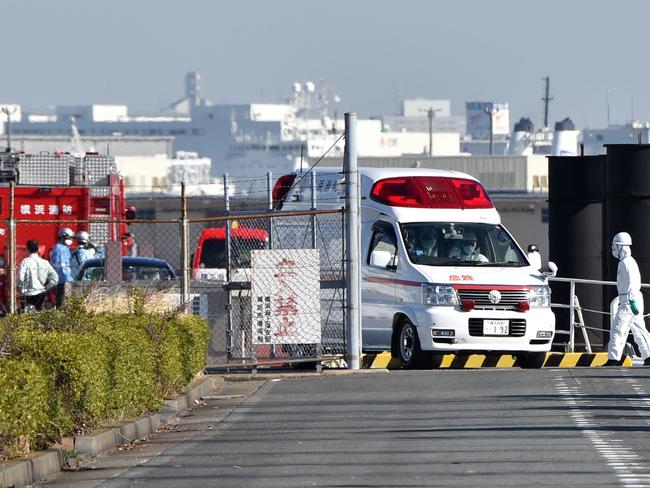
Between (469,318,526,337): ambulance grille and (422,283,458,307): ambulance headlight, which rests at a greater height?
(422,283,458,307): ambulance headlight

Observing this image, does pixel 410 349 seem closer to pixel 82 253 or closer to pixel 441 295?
pixel 441 295

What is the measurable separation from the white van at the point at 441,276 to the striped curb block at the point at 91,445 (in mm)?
4228

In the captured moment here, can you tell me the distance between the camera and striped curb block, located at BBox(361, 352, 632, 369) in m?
21.2

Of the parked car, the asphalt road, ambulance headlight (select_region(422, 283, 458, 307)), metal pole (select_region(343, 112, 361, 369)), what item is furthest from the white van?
the parked car

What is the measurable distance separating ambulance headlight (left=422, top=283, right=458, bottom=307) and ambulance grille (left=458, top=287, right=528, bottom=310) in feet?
0.32

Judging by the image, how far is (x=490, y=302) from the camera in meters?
20.5

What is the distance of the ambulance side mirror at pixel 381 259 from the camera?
21312 millimetres

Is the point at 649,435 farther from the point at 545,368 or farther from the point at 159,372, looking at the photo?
the point at 545,368

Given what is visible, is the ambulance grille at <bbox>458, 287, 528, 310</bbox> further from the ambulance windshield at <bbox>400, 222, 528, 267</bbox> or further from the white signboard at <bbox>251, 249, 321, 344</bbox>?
the white signboard at <bbox>251, 249, 321, 344</bbox>

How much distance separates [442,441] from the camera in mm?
13414

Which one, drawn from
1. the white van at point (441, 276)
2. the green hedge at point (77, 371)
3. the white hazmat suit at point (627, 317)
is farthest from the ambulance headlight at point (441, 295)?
the green hedge at point (77, 371)

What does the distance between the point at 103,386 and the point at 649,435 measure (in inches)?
175

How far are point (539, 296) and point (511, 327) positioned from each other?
22.8 inches

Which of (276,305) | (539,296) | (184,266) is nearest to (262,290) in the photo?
(276,305)
